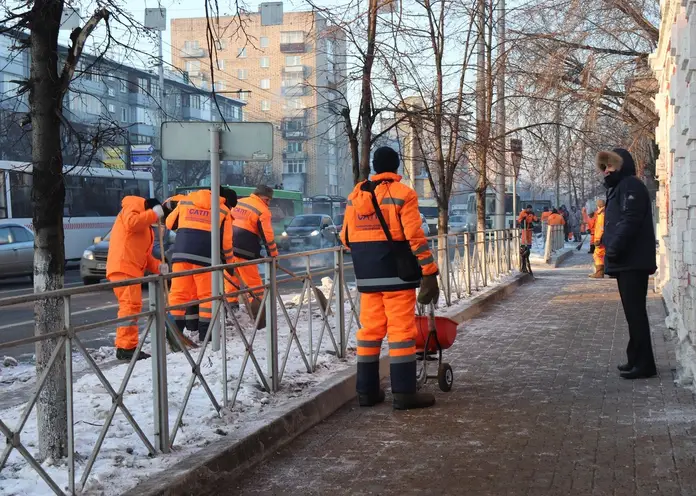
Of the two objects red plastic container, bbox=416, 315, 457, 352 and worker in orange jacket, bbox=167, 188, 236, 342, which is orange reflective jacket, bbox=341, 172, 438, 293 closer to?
red plastic container, bbox=416, 315, 457, 352

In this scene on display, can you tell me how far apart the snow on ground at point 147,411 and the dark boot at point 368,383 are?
40 centimetres

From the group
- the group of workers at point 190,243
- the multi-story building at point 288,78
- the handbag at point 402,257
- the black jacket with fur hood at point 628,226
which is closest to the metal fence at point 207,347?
the group of workers at point 190,243

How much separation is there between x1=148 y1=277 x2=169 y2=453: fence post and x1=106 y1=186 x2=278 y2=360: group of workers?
789 mm

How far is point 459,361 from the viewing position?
9.59m

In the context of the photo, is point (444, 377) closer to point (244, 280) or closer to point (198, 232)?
point (244, 280)

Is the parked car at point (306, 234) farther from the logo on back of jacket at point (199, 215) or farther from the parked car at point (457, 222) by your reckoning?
the logo on back of jacket at point (199, 215)

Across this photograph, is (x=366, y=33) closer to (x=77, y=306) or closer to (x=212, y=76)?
(x=212, y=76)

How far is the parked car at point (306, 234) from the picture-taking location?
125 ft

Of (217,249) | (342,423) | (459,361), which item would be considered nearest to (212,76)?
(342,423)

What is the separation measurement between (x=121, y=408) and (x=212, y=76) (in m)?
1.98

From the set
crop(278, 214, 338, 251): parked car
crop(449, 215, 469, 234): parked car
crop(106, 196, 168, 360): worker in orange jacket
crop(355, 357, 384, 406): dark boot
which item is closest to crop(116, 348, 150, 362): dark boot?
crop(355, 357, 384, 406): dark boot

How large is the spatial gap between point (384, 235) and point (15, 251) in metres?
16.9

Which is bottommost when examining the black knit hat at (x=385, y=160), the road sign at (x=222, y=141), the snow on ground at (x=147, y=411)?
the snow on ground at (x=147, y=411)

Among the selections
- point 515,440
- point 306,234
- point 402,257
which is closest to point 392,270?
point 402,257
